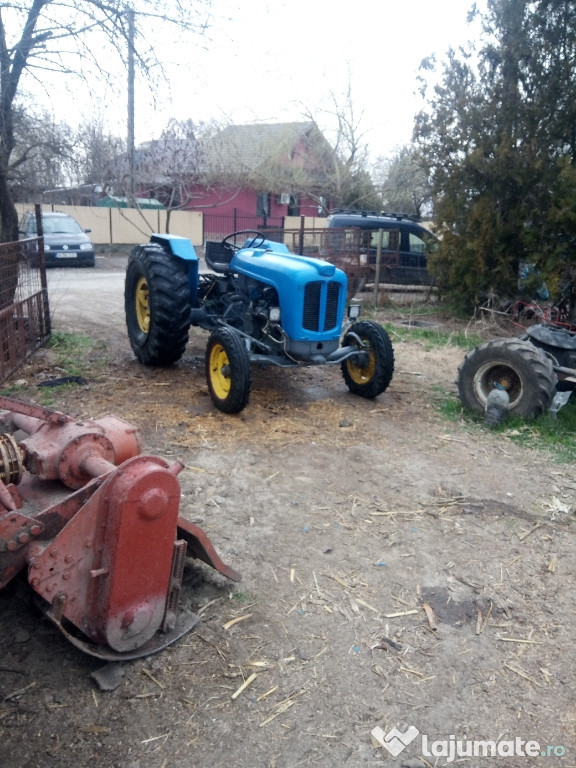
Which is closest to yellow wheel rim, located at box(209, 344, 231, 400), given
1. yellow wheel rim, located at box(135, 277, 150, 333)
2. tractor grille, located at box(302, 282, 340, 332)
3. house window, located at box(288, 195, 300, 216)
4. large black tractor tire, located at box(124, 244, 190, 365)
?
tractor grille, located at box(302, 282, 340, 332)

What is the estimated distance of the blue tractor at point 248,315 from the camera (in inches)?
239

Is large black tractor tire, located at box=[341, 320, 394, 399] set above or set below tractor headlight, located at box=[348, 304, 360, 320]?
below

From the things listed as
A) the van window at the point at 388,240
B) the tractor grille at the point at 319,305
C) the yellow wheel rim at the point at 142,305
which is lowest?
the yellow wheel rim at the point at 142,305

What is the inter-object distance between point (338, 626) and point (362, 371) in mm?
3907

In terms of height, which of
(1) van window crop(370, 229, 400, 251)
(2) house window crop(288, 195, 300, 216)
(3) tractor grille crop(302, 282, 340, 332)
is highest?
(2) house window crop(288, 195, 300, 216)

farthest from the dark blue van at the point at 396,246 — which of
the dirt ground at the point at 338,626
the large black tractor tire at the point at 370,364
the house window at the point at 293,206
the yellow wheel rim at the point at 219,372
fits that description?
the house window at the point at 293,206

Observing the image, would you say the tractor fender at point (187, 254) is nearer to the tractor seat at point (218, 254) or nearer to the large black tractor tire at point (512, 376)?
the tractor seat at point (218, 254)

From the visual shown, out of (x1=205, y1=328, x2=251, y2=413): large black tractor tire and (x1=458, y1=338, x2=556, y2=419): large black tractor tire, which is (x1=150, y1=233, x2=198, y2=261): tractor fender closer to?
(x1=205, y1=328, x2=251, y2=413): large black tractor tire

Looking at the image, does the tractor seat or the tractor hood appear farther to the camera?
the tractor seat

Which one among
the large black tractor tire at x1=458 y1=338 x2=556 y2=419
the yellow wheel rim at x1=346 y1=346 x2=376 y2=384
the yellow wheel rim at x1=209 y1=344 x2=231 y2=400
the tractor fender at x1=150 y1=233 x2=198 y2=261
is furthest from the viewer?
the tractor fender at x1=150 y1=233 x2=198 y2=261

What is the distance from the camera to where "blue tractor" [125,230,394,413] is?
6059 mm

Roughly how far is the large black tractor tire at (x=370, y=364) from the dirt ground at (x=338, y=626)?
3.44ft

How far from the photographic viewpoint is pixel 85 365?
24.5 ft

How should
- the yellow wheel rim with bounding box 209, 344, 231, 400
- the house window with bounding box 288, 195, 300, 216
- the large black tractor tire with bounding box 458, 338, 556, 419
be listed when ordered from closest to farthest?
1. the large black tractor tire with bounding box 458, 338, 556, 419
2. the yellow wheel rim with bounding box 209, 344, 231, 400
3. the house window with bounding box 288, 195, 300, 216
